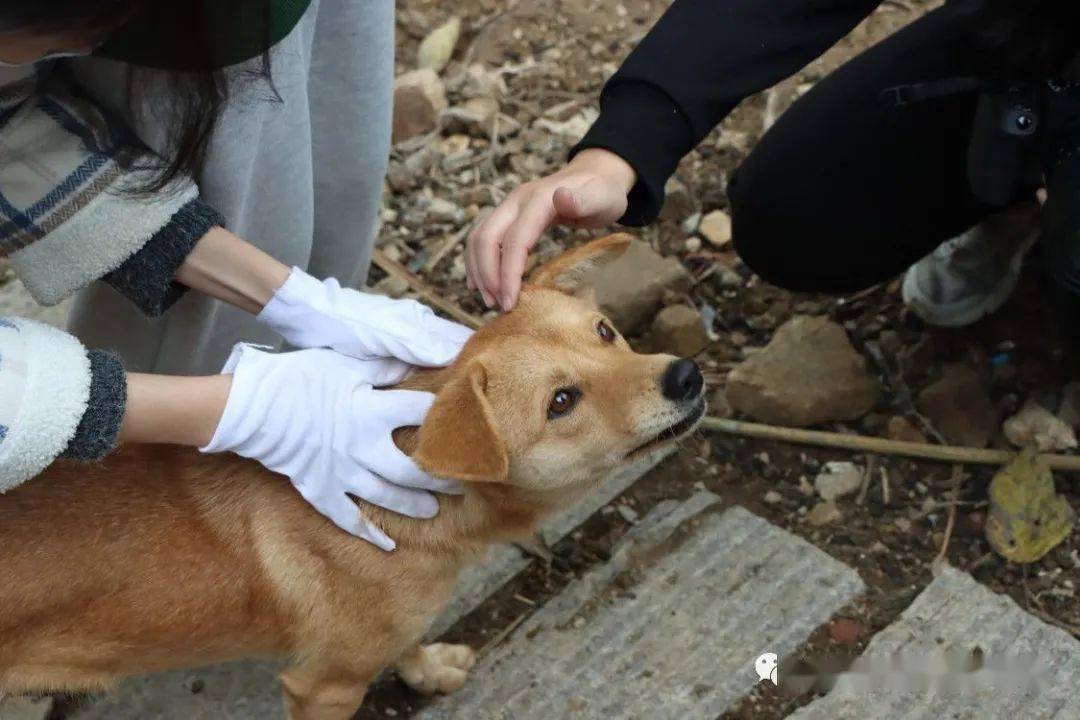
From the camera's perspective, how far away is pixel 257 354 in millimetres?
2387

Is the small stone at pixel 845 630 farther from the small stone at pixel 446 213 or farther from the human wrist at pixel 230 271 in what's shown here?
the small stone at pixel 446 213

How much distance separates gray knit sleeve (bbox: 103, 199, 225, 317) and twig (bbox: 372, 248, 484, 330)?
1.29 m

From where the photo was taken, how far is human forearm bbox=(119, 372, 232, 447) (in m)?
2.18

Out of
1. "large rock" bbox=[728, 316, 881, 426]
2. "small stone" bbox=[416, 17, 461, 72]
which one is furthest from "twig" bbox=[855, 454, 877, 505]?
"small stone" bbox=[416, 17, 461, 72]

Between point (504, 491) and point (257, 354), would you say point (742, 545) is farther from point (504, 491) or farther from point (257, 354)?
point (257, 354)

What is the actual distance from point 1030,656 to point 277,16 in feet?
7.34

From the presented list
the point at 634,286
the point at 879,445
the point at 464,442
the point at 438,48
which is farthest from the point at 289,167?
the point at 438,48

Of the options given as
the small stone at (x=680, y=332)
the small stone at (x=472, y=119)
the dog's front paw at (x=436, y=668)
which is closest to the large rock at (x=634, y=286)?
the small stone at (x=680, y=332)

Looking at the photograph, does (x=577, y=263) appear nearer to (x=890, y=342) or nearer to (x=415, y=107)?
(x=890, y=342)

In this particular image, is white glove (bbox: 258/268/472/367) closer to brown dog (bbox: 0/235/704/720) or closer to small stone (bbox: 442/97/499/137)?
brown dog (bbox: 0/235/704/720)

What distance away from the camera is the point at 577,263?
8.20 feet

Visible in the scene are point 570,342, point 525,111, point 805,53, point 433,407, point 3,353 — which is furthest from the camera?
point 525,111

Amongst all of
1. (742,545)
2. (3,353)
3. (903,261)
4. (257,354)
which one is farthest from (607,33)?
(3,353)

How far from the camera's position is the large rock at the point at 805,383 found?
10.8ft
